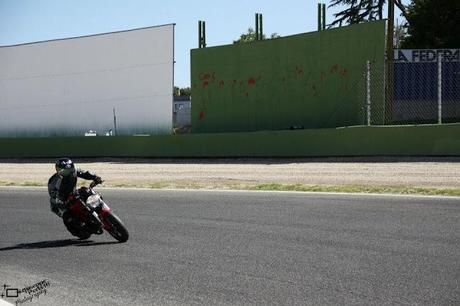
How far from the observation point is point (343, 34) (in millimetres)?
23375

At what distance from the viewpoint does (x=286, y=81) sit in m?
24.9

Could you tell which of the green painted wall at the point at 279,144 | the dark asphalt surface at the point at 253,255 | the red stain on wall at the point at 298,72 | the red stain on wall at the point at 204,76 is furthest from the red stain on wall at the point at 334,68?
the dark asphalt surface at the point at 253,255

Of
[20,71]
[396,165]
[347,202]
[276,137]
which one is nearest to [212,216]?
[347,202]

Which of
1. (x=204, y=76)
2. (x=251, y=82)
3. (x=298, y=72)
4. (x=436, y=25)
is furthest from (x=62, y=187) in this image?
(x=436, y=25)

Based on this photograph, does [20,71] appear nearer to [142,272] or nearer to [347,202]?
[347,202]

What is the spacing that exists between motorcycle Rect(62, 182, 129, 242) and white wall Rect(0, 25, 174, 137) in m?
17.2

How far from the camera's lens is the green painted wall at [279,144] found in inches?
714

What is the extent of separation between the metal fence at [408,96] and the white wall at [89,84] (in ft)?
27.6

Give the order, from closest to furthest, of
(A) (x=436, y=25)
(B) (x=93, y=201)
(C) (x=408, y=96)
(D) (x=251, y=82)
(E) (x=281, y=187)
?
(B) (x=93, y=201) < (E) (x=281, y=187) < (C) (x=408, y=96) < (D) (x=251, y=82) < (A) (x=436, y=25)

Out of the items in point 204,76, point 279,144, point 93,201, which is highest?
point 204,76

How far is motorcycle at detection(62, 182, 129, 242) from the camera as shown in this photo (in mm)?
8672

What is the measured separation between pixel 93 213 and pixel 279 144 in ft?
41.3

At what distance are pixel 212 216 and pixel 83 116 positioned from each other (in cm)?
1897

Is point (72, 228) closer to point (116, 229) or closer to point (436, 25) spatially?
point (116, 229)
